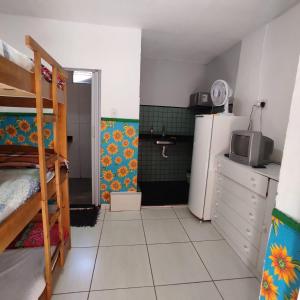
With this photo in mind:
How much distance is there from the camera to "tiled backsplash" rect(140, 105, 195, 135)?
3.43 m

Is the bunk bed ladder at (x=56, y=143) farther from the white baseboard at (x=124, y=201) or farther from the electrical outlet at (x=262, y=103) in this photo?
the electrical outlet at (x=262, y=103)

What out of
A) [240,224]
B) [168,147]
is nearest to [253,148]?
[240,224]

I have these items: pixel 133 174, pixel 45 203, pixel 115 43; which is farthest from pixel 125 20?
pixel 45 203

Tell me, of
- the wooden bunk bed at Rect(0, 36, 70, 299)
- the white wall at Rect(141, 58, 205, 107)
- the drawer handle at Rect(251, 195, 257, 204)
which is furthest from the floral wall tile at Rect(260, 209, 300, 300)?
the white wall at Rect(141, 58, 205, 107)

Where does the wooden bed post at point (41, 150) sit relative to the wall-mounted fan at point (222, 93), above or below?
below

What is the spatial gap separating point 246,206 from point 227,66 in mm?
2117

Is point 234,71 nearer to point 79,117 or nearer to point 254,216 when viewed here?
point 254,216

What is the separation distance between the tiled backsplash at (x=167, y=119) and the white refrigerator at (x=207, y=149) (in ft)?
4.11

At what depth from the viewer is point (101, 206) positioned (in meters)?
2.51

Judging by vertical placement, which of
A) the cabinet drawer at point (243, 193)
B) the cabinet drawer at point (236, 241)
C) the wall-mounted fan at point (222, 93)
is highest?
the wall-mounted fan at point (222, 93)

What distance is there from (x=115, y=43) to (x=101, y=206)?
2.10 meters

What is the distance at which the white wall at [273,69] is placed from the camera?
1.75 metres

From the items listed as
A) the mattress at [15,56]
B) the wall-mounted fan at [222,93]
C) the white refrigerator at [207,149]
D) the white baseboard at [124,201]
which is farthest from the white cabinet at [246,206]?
the mattress at [15,56]

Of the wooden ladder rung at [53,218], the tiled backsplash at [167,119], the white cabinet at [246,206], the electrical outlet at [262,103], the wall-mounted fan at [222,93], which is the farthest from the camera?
the tiled backsplash at [167,119]
